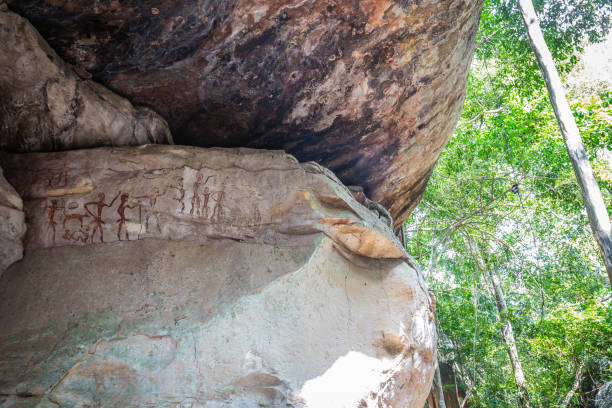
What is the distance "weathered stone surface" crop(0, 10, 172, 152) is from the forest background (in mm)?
5260

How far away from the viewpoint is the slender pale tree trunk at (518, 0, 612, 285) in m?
4.18

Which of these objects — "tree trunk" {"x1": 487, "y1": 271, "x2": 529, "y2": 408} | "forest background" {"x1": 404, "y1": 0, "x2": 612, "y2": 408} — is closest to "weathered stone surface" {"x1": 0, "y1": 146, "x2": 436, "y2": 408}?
"forest background" {"x1": 404, "y1": 0, "x2": 612, "y2": 408}

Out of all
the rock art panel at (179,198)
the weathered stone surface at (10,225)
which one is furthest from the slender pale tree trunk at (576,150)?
the weathered stone surface at (10,225)

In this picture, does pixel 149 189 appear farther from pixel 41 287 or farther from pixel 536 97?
pixel 536 97

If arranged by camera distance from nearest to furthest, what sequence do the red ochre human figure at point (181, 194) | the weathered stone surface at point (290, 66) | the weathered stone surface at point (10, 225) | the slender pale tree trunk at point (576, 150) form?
the weathered stone surface at point (10, 225) → the weathered stone surface at point (290, 66) → the red ochre human figure at point (181, 194) → the slender pale tree trunk at point (576, 150)

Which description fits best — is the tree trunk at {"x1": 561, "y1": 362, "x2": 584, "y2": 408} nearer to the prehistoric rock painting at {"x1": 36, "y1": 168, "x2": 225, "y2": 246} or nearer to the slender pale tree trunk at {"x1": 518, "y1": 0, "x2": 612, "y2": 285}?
the slender pale tree trunk at {"x1": 518, "y1": 0, "x2": 612, "y2": 285}

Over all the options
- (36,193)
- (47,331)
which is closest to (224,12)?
(36,193)

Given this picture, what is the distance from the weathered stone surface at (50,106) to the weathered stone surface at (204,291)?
6.7 inches

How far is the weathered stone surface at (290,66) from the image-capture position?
3.23m

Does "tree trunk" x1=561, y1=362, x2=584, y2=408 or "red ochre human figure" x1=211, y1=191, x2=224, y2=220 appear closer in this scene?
"red ochre human figure" x1=211, y1=191, x2=224, y2=220

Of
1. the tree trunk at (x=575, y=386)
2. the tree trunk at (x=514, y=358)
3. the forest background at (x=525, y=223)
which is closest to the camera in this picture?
the tree trunk at (x=575, y=386)

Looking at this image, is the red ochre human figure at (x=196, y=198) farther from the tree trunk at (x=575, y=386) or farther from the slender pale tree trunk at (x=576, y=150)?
the tree trunk at (x=575, y=386)

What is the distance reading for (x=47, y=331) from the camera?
275 cm

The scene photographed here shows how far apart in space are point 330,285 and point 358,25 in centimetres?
215
